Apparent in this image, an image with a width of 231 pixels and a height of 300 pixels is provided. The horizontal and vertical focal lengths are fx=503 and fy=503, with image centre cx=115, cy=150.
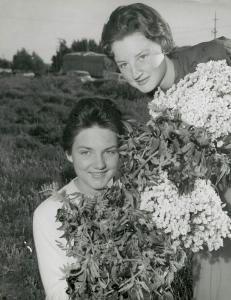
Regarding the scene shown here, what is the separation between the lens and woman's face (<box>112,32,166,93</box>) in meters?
1.34

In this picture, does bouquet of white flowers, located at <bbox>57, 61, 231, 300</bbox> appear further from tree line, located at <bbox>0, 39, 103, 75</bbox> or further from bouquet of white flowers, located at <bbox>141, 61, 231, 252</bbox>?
tree line, located at <bbox>0, 39, 103, 75</bbox>

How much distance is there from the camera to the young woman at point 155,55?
1339 mm

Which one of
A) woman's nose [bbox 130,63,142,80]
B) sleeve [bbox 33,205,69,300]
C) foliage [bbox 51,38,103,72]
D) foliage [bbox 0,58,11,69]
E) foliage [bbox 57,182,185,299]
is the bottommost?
sleeve [bbox 33,205,69,300]

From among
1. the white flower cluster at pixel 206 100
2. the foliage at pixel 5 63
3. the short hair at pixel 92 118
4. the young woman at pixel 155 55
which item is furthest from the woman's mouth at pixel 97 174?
the foliage at pixel 5 63

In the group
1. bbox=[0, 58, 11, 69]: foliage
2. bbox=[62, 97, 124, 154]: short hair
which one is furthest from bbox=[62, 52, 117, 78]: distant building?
bbox=[62, 97, 124, 154]: short hair

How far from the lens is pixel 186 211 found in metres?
0.99

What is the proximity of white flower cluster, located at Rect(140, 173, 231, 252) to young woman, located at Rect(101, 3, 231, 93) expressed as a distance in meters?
0.45

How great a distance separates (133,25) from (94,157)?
15.0 inches

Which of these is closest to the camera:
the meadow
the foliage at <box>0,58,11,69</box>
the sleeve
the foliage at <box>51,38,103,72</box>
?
the sleeve

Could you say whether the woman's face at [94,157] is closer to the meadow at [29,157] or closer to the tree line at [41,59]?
the meadow at [29,157]

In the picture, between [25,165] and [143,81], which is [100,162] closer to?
[143,81]

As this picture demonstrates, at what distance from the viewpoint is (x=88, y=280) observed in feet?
3.36

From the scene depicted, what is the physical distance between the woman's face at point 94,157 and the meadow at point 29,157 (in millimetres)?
517

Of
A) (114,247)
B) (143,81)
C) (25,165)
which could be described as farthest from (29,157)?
(114,247)
